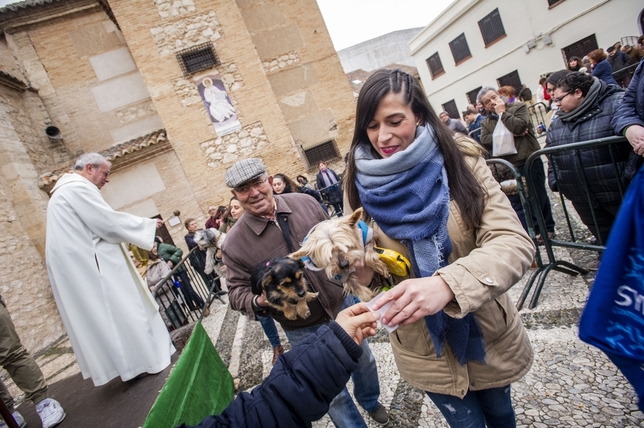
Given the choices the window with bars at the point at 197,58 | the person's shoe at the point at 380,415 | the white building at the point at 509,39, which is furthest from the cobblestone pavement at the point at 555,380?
the white building at the point at 509,39

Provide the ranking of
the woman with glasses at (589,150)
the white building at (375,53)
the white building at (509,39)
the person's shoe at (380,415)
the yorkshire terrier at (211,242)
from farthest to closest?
1. the white building at (375,53)
2. the white building at (509,39)
3. the yorkshire terrier at (211,242)
4. the woman with glasses at (589,150)
5. the person's shoe at (380,415)

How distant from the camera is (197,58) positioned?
10508mm

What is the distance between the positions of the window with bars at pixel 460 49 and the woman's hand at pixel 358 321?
2260 centimetres

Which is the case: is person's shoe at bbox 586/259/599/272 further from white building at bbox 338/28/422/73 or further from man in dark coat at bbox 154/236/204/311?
white building at bbox 338/28/422/73

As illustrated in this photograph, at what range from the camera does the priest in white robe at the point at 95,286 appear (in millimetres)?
2688

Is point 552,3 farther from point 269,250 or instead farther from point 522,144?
point 269,250

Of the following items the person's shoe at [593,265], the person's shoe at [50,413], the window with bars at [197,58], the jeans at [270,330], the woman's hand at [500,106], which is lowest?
the person's shoe at [593,265]

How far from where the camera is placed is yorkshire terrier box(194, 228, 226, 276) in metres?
5.00

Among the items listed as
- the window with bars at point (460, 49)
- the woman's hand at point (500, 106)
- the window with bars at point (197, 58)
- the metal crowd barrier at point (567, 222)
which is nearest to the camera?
the metal crowd barrier at point (567, 222)

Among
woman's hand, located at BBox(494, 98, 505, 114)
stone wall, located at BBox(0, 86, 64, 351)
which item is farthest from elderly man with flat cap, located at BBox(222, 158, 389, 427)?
stone wall, located at BBox(0, 86, 64, 351)

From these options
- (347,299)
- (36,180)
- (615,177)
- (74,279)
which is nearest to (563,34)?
(615,177)

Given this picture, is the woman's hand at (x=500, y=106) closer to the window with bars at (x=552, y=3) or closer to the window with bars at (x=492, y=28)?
the window with bars at (x=552, y=3)

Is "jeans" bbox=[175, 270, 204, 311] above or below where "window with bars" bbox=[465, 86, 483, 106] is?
below

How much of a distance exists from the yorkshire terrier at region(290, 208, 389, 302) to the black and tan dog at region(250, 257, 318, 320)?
457 millimetres
